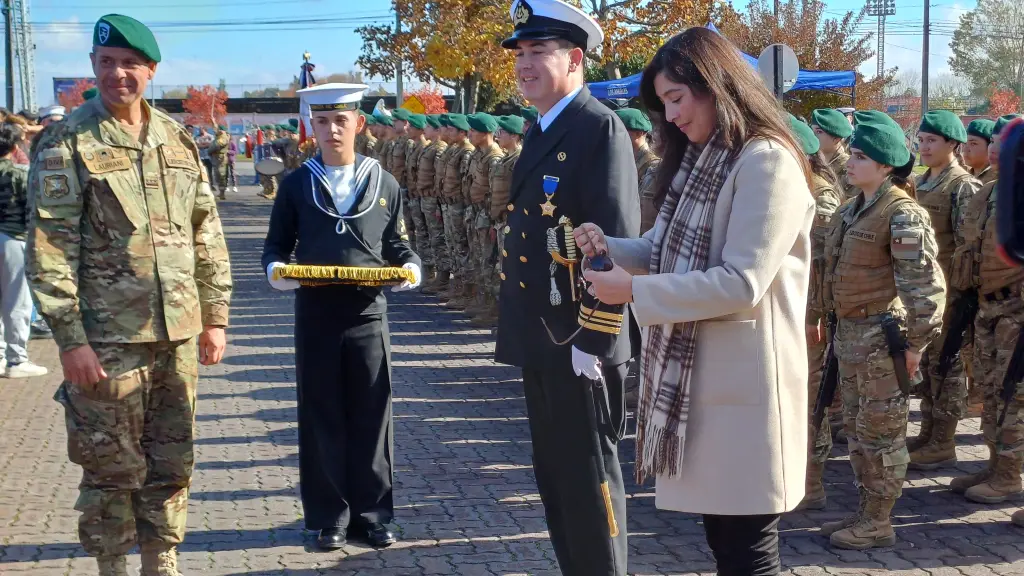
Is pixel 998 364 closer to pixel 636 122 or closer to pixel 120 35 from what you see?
pixel 636 122

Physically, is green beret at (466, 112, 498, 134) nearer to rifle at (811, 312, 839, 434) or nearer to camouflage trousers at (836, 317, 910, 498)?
rifle at (811, 312, 839, 434)

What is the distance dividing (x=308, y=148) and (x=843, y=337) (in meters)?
16.3

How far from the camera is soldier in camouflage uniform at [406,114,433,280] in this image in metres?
15.4

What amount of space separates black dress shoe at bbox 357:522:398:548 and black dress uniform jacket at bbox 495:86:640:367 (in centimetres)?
162

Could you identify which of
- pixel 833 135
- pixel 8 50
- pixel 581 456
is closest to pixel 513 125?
pixel 833 135

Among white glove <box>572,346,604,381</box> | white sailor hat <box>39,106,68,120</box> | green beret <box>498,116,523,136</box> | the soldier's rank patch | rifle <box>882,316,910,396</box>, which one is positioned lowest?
rifle <box>882,316,910,396</box>

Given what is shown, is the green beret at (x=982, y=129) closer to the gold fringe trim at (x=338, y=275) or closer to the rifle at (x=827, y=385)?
the rifle at (x=827, y=385)

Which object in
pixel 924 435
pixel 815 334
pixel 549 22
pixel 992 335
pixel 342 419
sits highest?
pixel 549 22

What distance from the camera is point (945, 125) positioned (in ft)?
23.1

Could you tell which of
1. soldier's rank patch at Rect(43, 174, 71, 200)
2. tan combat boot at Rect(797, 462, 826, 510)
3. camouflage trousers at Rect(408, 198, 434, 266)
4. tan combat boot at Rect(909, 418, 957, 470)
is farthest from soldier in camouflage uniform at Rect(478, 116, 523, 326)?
soldier's rank patch at Rect(43, 174, 71, 200)

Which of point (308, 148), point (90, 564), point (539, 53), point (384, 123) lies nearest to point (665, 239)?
point (539, 53)

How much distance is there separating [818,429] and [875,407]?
67cm

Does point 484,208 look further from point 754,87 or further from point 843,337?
point 754,87

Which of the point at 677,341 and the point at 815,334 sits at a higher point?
the point at 677,341
